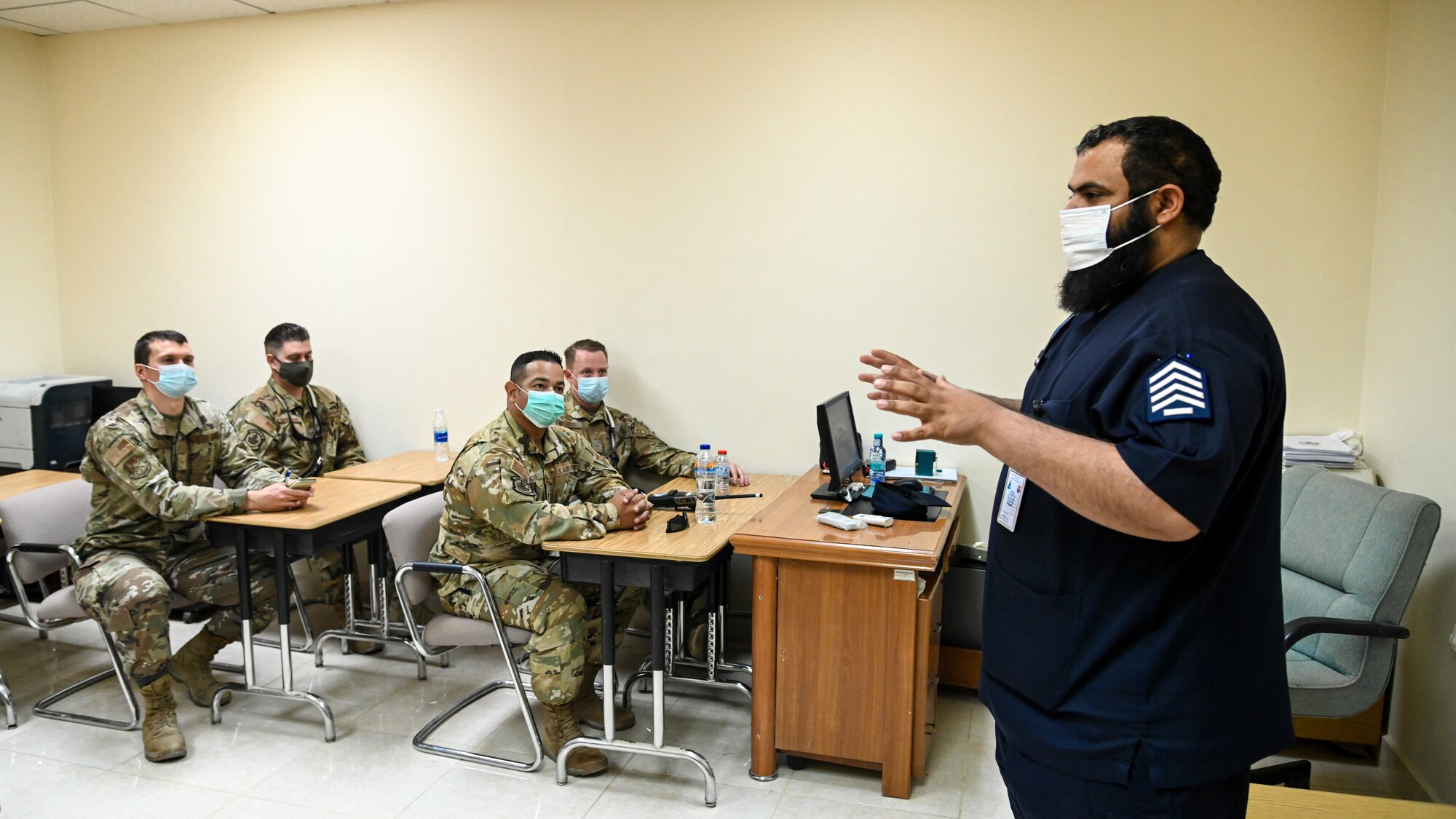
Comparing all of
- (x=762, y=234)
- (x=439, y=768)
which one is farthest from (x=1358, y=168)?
(x=439, y=768)

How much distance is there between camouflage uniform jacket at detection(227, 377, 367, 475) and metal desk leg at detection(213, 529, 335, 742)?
0.84 metres

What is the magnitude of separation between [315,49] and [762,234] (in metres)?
2.55

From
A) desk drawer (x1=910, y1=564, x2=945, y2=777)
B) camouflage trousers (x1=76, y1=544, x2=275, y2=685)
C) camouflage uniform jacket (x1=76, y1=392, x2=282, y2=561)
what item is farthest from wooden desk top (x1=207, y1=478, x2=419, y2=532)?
desk drawer (x1=910, y1=564, x2=945, y2=777)

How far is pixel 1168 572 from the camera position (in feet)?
4.12

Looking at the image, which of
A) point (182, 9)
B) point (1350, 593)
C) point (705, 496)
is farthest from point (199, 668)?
point (1350, 593)

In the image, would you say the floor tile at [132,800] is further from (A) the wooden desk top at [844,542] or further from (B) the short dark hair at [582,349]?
(B) the short dark hair at [582,349]

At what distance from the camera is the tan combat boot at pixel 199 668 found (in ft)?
11.3

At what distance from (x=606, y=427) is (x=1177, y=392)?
3167mm

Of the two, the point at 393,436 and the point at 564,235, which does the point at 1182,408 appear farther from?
the point at 393,436

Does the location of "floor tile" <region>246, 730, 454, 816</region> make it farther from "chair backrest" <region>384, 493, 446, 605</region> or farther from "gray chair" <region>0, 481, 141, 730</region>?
"gray chair" <region>0, 481, 141, 730</region>

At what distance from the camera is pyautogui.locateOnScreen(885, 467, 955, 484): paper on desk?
378cm

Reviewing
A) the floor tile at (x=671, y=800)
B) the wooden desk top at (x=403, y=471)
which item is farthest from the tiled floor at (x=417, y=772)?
the wooden desk top at (x=403, y=471)

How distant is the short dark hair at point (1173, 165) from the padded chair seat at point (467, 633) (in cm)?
238

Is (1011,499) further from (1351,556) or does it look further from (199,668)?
(199,668)
